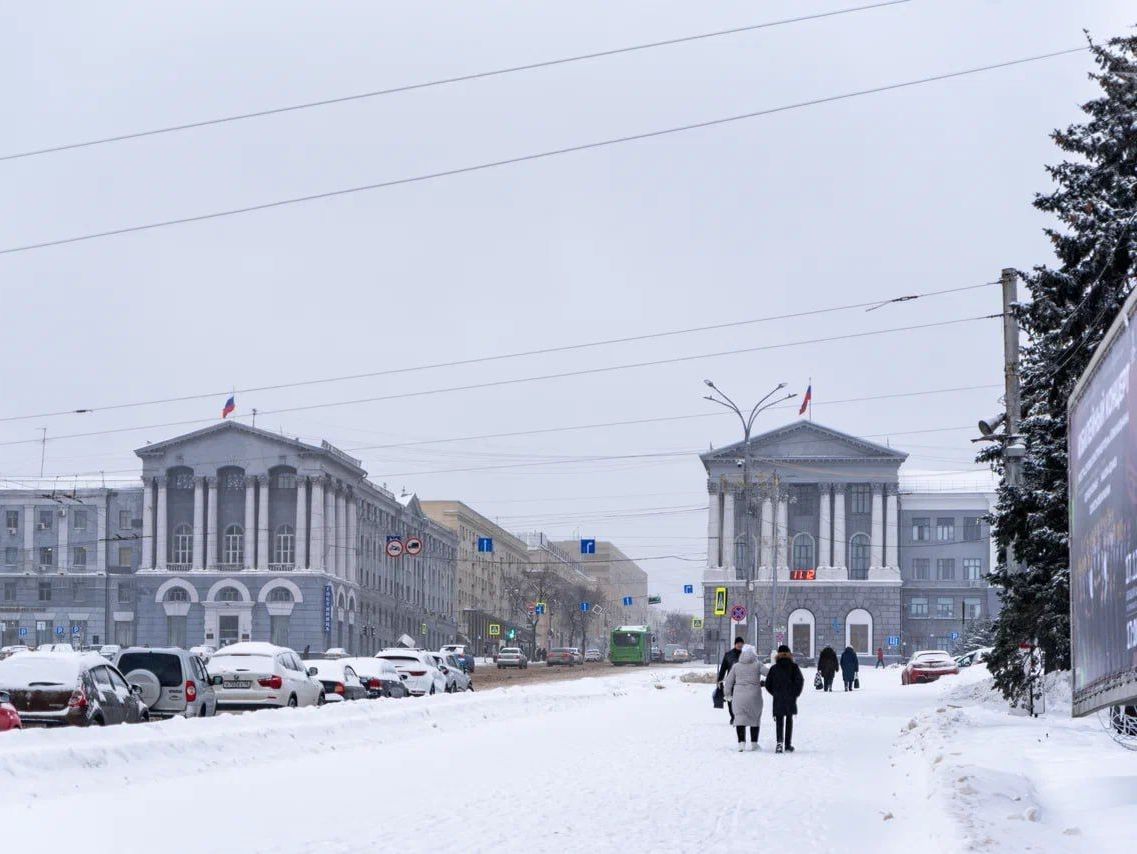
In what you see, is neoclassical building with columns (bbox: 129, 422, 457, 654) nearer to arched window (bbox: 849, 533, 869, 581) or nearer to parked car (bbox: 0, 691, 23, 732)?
arched window (bbox: 849, 533, 869, 581)

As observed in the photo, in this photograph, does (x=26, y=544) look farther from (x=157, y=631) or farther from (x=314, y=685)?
(x=314, y=685)

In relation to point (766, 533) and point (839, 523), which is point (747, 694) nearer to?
point (839, 523)

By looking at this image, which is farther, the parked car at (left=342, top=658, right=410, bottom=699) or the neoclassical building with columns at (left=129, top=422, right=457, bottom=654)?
the neoclassical building with columns at (left=129, top=422, right=457, bottom=654)

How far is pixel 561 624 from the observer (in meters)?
165

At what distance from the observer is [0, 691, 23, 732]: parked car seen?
2022 centimetres

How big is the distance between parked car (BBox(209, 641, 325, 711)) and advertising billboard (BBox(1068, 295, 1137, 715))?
62.1 ft

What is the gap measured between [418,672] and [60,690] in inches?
1010

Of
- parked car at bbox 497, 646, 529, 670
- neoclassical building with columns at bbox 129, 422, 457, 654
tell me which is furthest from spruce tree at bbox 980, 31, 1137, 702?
Result: neoclassical building with columns at bbox 129, 422, 457, 654

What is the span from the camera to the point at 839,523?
13288cm

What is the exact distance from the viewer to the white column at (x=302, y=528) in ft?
383

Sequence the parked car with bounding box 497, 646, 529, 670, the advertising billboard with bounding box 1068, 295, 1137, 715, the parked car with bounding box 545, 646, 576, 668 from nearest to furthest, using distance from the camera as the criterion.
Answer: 1. the advertising billboard with bounding box 1068, 295, 1137, 715
2. the parked car with bounding box 497, 646, 529, 670
3. the parked car with bounding box 545, 646, 576, 668

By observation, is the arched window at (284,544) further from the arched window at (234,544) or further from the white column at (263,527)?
the arched window at (234,544)

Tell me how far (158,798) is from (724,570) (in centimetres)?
11762

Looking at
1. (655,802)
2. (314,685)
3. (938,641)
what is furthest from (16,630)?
(655,802)
